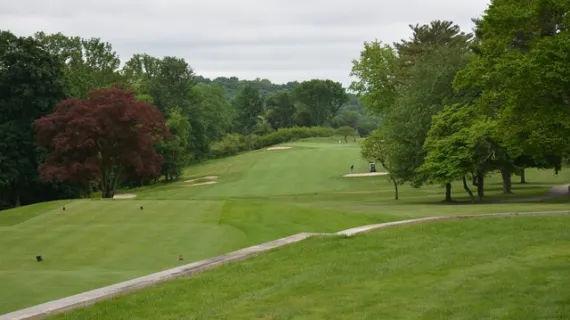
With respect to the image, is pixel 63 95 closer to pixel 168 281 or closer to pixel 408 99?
pixel 408 99

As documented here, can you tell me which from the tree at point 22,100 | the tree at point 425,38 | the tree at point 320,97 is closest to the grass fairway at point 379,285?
the tree at point 22,100

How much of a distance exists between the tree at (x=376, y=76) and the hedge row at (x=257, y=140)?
1733 inches

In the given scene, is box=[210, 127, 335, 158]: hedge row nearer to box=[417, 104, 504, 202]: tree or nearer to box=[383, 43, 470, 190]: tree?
box=[383, 43, 470, 190]: tree

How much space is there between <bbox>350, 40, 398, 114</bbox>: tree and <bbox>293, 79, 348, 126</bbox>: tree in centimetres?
9104

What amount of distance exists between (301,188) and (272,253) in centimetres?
4330

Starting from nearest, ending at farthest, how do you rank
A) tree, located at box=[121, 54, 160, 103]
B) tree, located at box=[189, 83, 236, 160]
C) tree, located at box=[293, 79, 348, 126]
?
tree, located at box=[121, 54, 160, 103] < tree, located at box=[189, 83, 236, 160] < tree, located at box=[293, 79, 348, 126]

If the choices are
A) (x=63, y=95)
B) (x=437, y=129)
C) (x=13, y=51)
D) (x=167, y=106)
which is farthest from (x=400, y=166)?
Result: (x=167, y=106)

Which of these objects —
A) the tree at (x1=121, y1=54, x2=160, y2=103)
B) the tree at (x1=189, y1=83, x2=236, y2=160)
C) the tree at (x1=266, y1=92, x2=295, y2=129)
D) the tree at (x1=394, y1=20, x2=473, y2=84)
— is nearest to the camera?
the tree at (x1=394, y1=20, x2=473, y2=84)

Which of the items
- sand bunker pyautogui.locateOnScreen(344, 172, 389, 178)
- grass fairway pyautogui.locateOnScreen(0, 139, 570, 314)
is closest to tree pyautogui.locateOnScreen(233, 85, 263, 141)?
sand bunker pyautogui.locateOnScreen(344, 172, 389, 178)

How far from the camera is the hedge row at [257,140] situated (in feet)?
352

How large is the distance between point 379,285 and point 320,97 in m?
155

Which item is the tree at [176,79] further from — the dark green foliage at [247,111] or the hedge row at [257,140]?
the dark green foliage at [247,111]

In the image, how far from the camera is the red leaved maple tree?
3450 cm

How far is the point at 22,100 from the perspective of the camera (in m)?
46.9
